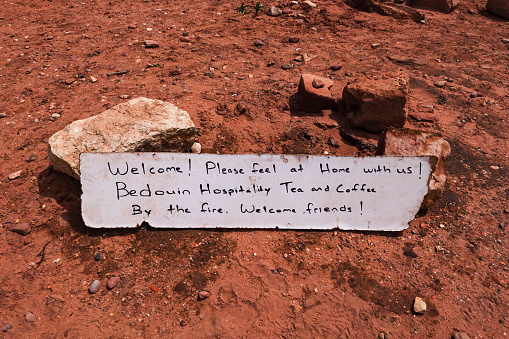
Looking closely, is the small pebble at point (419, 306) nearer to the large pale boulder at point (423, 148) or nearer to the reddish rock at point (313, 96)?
the large pale boulder at point (423, 148)

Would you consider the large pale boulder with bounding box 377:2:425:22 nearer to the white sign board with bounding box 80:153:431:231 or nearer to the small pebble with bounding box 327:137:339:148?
the small pebble with bounding box 327:137:339:148

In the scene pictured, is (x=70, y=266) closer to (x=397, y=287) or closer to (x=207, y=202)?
(x=207, y=202)

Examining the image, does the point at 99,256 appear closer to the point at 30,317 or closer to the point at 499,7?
the point at 30,317

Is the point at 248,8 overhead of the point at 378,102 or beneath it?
overhead

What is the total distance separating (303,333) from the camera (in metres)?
2.06

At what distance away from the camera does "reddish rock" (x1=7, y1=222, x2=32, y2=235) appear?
253cm

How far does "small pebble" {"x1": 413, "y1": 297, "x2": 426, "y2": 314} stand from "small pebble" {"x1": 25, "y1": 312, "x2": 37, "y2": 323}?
2289 millimetres

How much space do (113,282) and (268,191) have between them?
3.94ft

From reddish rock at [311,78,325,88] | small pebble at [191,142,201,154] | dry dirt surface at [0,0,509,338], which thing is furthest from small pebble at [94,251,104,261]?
reddish rock at [311,78,325,88]

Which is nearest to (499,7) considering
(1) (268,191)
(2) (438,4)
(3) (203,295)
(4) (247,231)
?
(2) (438,4)

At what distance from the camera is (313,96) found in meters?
3.39

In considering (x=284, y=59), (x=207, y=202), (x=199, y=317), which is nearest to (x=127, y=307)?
(x=199, y=317)

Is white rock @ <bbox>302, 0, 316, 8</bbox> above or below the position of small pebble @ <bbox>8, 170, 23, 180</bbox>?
above

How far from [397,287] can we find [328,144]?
1366mm
